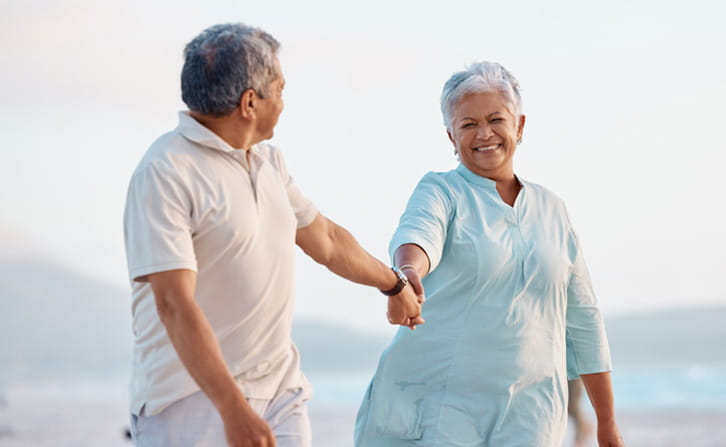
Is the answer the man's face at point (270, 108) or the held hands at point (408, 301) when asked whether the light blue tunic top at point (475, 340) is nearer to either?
the held hands at point (408, 301)

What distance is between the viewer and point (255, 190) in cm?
223

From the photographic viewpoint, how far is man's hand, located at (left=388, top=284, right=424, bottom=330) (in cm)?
280

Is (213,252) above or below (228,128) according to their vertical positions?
below

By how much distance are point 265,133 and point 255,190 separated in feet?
0.44

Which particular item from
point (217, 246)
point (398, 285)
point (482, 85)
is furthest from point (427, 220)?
point (217, 246)

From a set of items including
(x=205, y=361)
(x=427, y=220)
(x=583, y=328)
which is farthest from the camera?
(x=583, y=328)

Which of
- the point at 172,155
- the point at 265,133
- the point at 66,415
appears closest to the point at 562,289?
the point at 265,133

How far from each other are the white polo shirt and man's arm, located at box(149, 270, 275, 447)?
0.20 ft

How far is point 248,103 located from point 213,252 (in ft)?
1.07

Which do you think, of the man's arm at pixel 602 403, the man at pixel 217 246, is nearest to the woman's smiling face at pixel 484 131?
the man's arm at pixel 602 403

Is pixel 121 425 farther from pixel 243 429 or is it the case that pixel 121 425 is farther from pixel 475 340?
pixel 243 429

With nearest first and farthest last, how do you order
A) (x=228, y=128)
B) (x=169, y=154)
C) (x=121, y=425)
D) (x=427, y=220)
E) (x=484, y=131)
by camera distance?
(x=169, y=154) → (x=228, y=128) → (x=427, y=220) → (x=484, y=131) → (x=121, y=425)

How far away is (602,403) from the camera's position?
130 inches

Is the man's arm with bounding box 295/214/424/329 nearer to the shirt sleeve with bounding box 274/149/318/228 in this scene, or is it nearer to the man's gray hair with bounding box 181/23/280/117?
the shirt sleeve with bounding box 274/149/318/228
